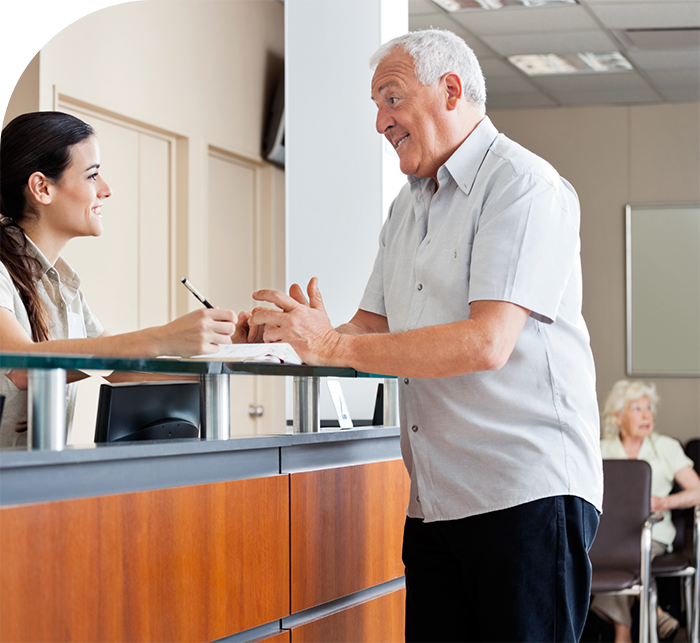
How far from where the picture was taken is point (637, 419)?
478cm

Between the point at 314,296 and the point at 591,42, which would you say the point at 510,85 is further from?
the point at 314,296

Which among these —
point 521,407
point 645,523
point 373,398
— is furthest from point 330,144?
point 645,523

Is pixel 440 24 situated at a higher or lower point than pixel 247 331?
higher

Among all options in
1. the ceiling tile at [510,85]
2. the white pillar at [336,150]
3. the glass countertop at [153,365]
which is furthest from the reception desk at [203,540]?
the ceiling tile at [510,85]

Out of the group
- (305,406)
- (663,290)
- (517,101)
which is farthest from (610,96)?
(305,406)

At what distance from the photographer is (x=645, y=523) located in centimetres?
396

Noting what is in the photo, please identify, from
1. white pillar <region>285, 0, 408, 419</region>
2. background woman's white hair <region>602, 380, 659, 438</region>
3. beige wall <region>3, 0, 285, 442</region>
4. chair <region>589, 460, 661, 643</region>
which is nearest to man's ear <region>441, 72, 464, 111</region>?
white pillar <region>285, 0, 408, 419</region>

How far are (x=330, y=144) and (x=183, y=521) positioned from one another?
74.6 inches

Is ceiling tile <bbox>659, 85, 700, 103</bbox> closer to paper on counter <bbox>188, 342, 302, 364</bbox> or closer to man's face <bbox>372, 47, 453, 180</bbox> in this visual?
man's face <bbox>372, 47, 453, 180</bbox>

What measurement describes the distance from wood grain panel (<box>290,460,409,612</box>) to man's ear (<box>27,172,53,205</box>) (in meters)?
0.92

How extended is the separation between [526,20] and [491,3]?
34 cm

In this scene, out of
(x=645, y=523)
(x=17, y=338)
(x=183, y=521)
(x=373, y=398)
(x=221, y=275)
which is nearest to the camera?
(x=183, y=521)

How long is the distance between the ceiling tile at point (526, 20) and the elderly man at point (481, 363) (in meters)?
3.46

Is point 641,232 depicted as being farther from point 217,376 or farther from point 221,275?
point 217,376
